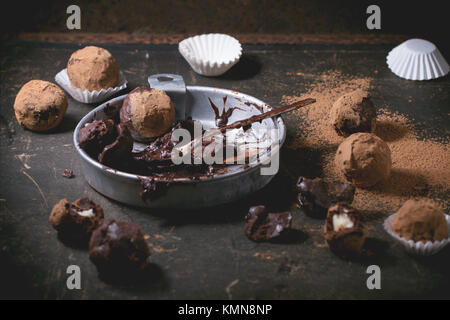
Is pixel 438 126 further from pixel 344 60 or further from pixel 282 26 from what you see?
pixel 282 26

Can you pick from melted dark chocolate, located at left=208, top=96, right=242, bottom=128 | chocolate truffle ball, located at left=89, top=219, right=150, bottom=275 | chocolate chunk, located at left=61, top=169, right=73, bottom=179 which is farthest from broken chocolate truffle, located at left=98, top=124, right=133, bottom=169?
melted dark chocolate, located at left=208, top=96, right=242, bottom=128

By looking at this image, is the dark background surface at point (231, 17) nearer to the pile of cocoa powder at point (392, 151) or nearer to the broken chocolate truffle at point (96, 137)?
the pile of cocoa powder at point (392, 151)

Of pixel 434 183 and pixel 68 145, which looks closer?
pixel 434 183

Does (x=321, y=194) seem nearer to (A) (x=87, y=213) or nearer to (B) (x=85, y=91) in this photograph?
(A) (x=87, y=213)

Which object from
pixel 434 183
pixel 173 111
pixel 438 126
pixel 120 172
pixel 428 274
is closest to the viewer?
pixel 428 274

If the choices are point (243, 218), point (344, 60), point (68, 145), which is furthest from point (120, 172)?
point (344, 60)

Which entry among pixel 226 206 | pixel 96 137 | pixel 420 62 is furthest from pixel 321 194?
pixel 420 62
